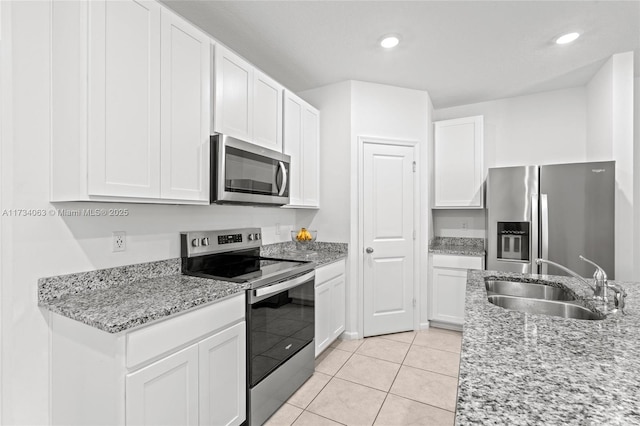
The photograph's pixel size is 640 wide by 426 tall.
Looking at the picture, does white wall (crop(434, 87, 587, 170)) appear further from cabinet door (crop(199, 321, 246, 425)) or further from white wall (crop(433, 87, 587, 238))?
cabinet door (crop(199, 321, 246, 425))

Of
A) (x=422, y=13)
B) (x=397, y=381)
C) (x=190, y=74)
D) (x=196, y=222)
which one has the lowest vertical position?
(x=397, y=381)

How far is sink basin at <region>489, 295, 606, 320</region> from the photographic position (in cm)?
149

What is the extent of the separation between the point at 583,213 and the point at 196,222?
325 centimetres

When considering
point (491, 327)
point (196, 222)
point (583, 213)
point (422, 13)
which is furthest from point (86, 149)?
point (583, 213)

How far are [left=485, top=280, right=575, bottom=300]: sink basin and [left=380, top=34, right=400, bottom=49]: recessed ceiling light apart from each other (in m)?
1.92

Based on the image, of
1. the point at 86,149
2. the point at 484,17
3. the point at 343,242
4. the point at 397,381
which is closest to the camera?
the point at 86,149

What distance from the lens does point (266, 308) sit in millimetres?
1944

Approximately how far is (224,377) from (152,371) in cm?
45

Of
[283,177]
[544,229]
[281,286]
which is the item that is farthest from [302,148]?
[544,229]

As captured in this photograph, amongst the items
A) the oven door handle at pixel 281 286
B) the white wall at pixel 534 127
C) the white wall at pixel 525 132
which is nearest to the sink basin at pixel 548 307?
the oven door handle at pixel 281 286

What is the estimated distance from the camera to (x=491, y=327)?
1.13m

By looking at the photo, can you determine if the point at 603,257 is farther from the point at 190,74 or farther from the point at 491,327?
the point at 190,74

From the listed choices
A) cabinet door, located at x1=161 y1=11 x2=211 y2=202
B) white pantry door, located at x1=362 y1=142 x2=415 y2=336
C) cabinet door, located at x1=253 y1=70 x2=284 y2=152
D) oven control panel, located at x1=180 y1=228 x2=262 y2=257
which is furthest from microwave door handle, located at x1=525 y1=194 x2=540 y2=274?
cabinet door, located at x1=161 y1=11 x2=211 y2=202

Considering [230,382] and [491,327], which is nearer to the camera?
[491,327]
